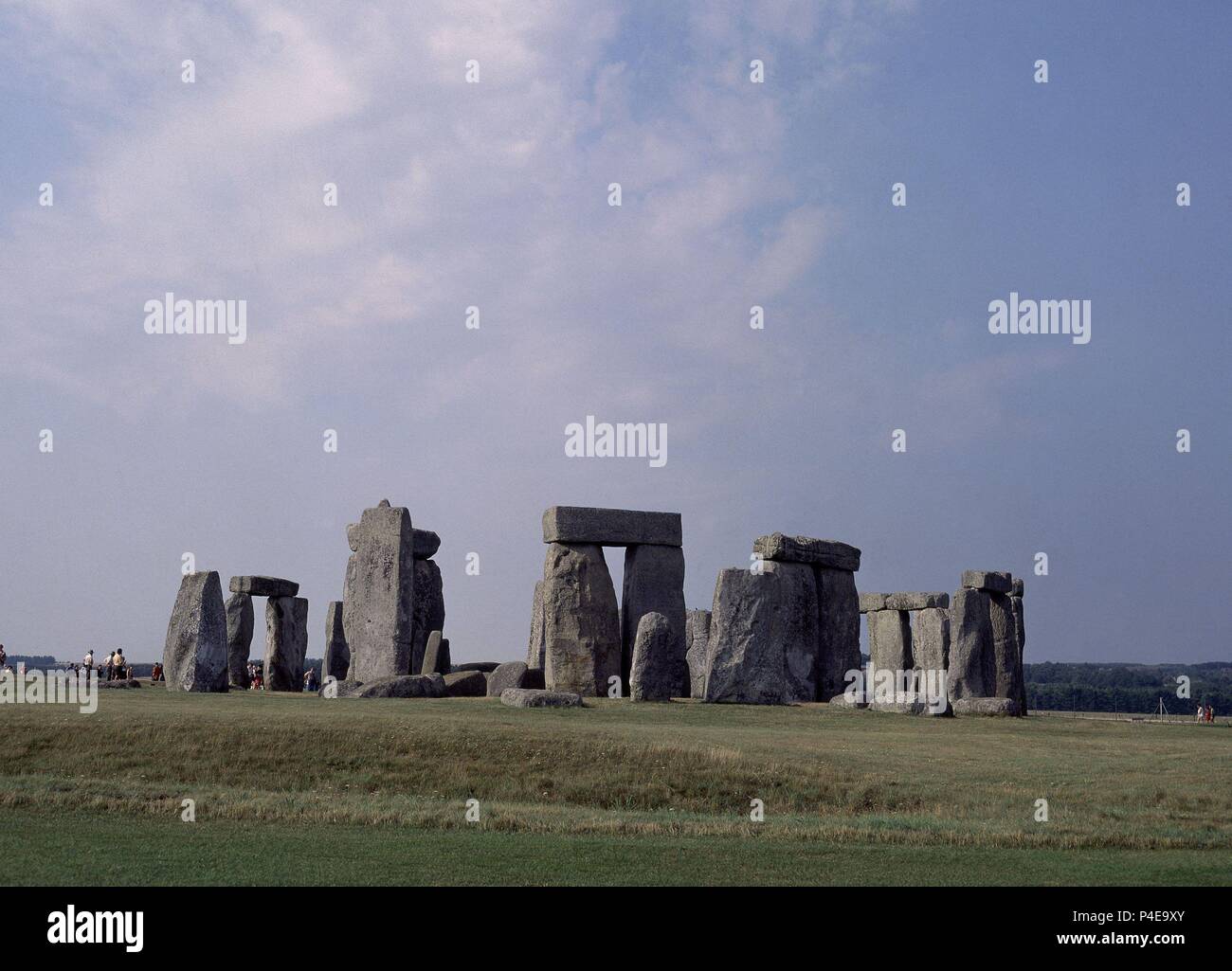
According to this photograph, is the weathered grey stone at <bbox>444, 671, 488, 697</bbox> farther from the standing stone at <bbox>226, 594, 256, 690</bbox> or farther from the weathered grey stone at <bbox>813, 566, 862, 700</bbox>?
the weathered grey stone at <bbox>813, 566, 862, 700</bbox>

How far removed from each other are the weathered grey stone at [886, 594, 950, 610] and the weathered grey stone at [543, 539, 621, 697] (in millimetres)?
7060

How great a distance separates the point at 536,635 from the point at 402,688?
7036 millimetres

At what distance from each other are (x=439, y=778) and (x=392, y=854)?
476 centimetres

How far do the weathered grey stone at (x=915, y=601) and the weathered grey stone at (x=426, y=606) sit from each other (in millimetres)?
10173

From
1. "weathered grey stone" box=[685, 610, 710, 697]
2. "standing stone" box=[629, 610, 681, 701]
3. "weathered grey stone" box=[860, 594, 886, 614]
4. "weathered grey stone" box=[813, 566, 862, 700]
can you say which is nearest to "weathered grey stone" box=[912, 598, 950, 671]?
"weathered grey stone" box=[813, 566, 862, 700]

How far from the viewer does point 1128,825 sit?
12.7 m

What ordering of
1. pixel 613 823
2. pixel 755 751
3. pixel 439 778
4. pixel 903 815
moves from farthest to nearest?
1. pixel 755 751
2. pixel 439 778
3. pixel 903 815
4. pixel 613 823

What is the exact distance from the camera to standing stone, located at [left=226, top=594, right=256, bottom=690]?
28.1 meters

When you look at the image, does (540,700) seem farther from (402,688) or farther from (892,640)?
(892,640)
